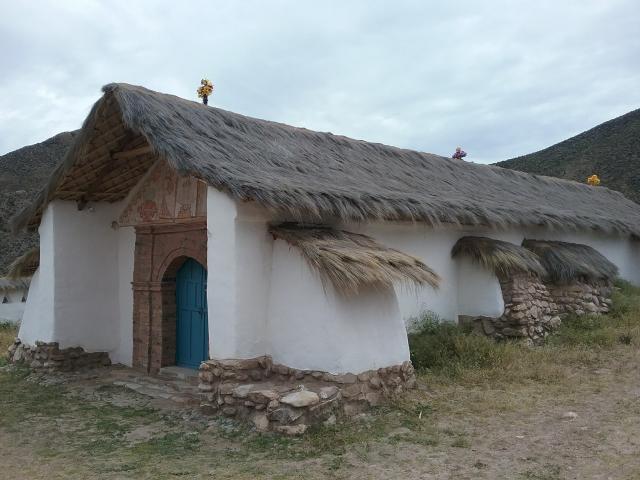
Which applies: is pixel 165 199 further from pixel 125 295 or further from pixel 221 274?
pixel 221 274

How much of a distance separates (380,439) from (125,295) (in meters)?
5.01

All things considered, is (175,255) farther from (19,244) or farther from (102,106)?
(19,244)

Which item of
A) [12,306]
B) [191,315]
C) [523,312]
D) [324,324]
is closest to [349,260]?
[324,324]

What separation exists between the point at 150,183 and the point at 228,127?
4.49 feet

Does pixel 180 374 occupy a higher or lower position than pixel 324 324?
lower

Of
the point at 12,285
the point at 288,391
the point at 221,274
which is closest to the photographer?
the point at 288,391

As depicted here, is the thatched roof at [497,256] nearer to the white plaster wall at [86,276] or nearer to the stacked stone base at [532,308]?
the stacked stone base at [532,308]

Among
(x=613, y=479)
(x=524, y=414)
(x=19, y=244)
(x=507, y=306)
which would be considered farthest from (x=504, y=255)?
(x=19, y=244)

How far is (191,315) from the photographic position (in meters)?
8.44

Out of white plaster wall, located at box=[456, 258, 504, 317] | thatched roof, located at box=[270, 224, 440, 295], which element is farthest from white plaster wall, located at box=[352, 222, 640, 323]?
thatched roof, located at box=[270, 224, 440, 295]

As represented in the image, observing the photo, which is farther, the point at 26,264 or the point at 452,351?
the point at 26,264

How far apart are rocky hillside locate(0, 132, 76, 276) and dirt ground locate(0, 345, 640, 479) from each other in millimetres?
18850

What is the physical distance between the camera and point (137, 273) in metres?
8.68

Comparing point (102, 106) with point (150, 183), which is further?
point (150, 183)
